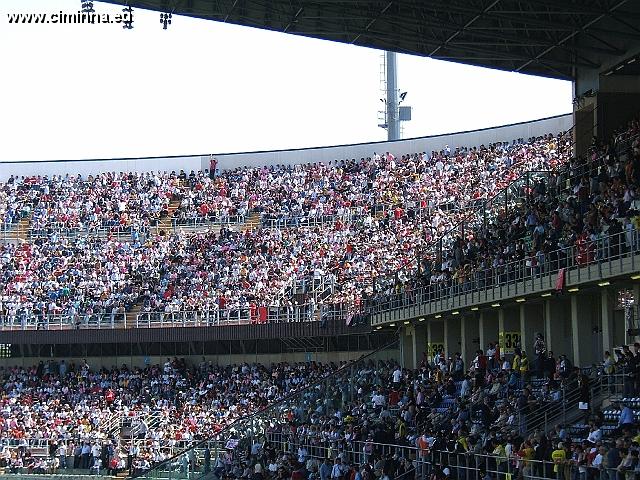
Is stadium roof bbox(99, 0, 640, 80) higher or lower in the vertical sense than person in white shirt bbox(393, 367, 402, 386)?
higher

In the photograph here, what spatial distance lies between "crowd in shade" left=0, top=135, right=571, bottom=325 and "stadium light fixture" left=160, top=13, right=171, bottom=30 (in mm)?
12189

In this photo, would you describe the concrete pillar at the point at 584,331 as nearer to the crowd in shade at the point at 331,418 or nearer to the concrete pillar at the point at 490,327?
the crowd in shade at the point at 331,418

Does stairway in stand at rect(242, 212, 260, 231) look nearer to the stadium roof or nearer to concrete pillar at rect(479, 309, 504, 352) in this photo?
the stadium roof

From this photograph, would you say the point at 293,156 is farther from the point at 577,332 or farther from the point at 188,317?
the point at 577,332

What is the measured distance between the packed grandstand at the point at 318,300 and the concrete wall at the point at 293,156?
3.21 ft

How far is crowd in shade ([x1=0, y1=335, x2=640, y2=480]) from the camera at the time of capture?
2631 centimetres

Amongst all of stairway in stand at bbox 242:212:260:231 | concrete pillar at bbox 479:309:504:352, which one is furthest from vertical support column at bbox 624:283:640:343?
stairway in stand at bbox 242:212:260:231

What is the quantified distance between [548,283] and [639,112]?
9.75 metres

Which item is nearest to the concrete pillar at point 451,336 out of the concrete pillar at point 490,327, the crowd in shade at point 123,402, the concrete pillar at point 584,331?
the concrete pillar at point 490,327

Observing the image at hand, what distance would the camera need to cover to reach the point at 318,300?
2056 inches

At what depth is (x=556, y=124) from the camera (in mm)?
59219

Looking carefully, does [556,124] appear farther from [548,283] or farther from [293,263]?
[548,283]

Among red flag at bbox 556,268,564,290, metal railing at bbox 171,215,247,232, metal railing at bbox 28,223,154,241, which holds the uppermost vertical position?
metal railing at bbox 171,215,247,232

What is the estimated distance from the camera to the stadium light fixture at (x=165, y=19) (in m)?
44.6
